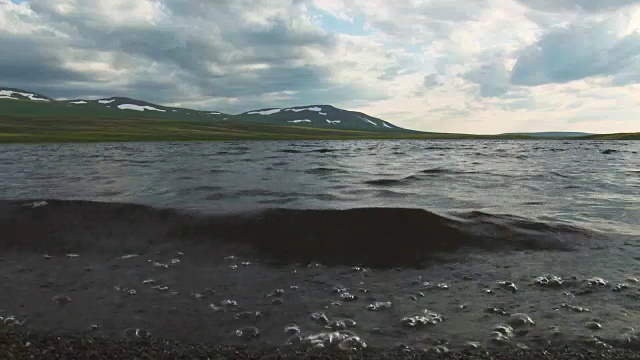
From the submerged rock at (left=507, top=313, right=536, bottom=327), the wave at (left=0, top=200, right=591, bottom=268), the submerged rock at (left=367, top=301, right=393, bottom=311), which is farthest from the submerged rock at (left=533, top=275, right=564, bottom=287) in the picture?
the submerged rock at (left=367, top=301, right=393, bottom=311)

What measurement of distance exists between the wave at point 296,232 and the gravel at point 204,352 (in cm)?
437

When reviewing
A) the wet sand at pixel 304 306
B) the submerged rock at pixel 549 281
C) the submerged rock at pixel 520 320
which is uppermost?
the submerged rock at pixel 549 281

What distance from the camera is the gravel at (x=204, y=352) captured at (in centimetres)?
616

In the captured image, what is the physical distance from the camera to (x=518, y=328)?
7.05 m

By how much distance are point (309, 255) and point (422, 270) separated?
287 cm

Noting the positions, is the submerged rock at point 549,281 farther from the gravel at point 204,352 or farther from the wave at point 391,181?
the wave at point 391,181

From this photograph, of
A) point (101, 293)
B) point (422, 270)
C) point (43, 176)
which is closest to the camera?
point (101, 293)

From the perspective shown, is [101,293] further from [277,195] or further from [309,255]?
[277,195]

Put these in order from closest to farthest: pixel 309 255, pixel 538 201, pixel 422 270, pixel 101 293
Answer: pixel 101 293, pixel 422 270, pixel 309 255, pixel 538 201

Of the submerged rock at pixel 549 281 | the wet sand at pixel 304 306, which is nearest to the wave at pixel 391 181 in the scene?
the wet sand at pixel 304 306

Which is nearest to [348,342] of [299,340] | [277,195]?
[299,340]

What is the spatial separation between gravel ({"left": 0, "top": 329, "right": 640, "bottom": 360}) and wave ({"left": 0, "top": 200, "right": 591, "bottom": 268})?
4.37 m

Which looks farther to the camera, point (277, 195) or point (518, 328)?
point (277, 195)

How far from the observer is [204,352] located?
6.37 metres
